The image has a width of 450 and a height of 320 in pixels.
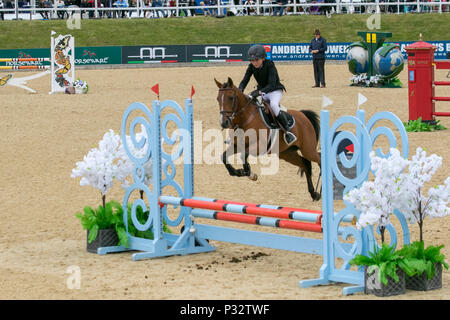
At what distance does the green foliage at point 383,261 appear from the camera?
659 cm

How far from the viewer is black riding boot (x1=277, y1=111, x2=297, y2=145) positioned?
11.0 meters

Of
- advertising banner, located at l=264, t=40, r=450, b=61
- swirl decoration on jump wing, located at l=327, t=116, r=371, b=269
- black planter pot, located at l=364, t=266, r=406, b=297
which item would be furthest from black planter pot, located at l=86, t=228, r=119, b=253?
advertising banner, located at l=264, t=40, r=450, b=61

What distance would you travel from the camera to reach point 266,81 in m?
10.8

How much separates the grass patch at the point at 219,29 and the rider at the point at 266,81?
95.1 feet

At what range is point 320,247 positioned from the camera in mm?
7539

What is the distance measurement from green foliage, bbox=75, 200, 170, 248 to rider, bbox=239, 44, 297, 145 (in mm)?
2474

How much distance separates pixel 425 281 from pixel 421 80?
10.9m

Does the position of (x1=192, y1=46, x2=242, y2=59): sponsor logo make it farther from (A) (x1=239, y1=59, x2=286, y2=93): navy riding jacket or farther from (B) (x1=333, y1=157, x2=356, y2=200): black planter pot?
(A) (x1=239, y1=59, x2=286, y2=93): navy riding jacket

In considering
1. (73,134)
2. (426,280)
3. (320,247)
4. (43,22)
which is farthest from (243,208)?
(43,22)

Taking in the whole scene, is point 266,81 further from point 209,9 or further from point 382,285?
point 209,9

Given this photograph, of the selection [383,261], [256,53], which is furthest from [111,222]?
[383,261]

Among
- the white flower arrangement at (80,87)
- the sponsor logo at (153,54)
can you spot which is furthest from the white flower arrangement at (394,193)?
the sponsor logo at (153,54)

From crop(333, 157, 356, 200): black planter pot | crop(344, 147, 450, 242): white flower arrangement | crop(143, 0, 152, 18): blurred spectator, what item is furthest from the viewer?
crop(143, 0, 152, 18): blurred spectator
